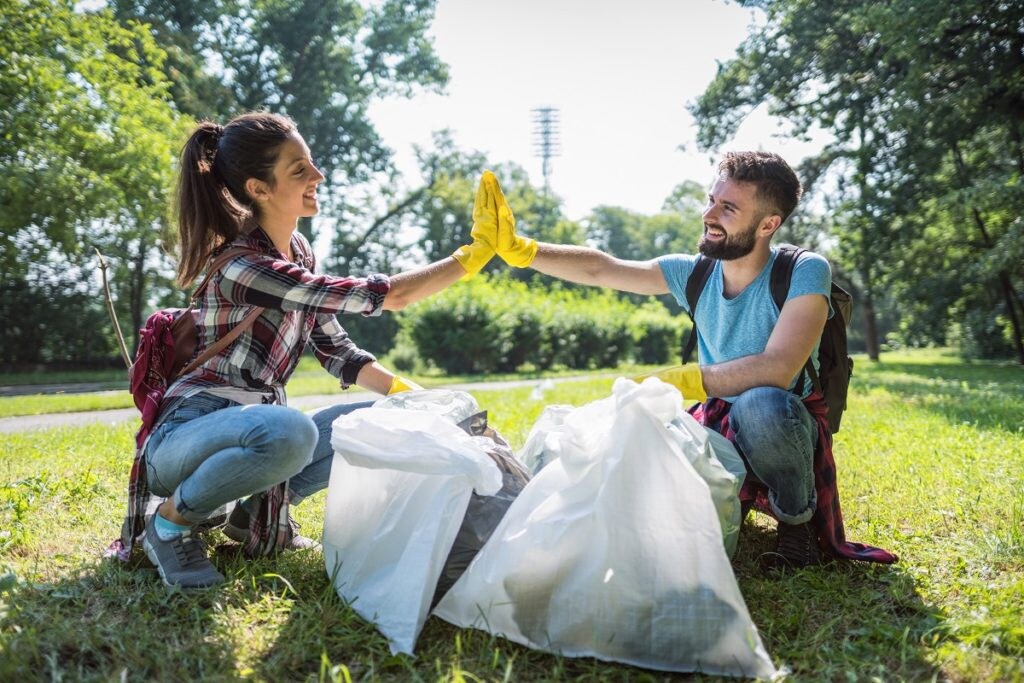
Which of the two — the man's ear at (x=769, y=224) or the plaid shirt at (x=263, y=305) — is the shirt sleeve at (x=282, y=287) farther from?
the man's ear at (x=769, y=224)

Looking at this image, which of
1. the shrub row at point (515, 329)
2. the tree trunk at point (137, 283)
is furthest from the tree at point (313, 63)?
the shrub row at point (515, 329)

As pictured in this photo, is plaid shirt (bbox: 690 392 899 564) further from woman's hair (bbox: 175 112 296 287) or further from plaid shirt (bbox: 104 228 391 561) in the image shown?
woman's hair (bbox: 175 112 296 287)

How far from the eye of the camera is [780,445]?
7.32 ft

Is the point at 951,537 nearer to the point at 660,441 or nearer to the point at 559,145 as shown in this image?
the point at 660,441

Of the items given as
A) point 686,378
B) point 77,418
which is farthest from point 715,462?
point 77,418

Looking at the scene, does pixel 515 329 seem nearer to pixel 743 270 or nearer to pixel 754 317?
pixel 743 270

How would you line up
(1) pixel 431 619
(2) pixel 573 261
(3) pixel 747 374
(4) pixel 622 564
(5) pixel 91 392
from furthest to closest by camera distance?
(5) pixel 91 392, (2) pixel 573 261, (3) pixel 747 374, (1) pixel 431 619, (4) pixel 622 564

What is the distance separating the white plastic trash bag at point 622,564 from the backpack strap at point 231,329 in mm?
981

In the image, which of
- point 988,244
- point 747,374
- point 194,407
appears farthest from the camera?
point 988,244

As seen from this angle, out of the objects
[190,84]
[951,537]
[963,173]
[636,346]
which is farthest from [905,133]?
[190,84]

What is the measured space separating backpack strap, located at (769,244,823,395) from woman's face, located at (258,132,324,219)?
154 centimetres

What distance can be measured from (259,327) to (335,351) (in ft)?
1.55

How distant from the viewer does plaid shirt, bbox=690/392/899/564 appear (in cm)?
234

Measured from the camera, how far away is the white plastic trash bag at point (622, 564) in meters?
1.59
